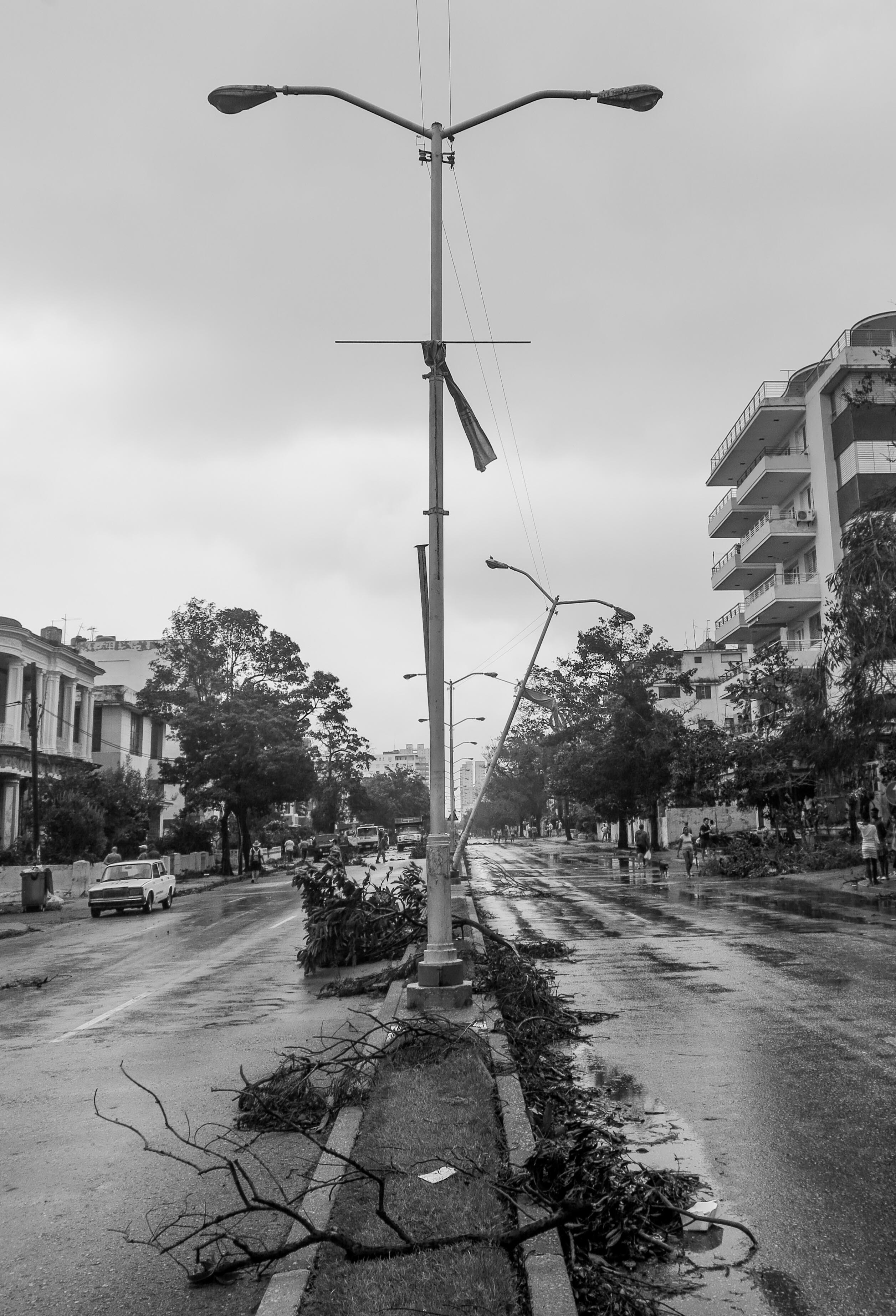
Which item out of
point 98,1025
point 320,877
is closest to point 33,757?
point 320,877

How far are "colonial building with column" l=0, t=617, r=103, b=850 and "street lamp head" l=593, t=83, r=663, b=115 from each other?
36.3 m

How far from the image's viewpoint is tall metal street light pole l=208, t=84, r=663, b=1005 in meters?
10.6

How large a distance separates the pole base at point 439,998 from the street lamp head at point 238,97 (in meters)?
9.14

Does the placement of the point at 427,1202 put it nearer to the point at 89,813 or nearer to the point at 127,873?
the point at 127,873

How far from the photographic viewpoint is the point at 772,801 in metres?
42.9

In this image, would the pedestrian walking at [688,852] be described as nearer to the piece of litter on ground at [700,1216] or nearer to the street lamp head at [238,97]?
the street lamp head at [238,97]

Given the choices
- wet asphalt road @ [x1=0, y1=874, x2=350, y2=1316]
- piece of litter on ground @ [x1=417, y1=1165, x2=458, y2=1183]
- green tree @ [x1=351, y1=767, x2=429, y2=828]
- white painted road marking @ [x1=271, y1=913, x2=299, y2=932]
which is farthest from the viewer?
green tree @ [x1=351, y1=767, x2=429, y2=828]

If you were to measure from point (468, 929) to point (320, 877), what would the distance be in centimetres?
246

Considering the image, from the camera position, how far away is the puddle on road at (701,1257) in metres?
4.41

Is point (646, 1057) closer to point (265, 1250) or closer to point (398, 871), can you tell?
point (265, 1250)

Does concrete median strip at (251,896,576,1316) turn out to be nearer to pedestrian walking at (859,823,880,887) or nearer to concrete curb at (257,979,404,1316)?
concrete curb at (257,979,404,1316)

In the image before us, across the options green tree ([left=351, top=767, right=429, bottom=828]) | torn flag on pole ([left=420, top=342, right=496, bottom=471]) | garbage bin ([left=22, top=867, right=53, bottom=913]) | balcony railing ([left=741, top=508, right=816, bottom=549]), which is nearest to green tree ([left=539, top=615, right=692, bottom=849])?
balcony railing ([left=741, top=508, right=816, bottom=549])

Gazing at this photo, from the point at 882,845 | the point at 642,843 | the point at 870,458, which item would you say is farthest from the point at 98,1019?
the point at 642,843

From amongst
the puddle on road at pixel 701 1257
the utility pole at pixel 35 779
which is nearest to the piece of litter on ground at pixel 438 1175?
the puddle on road at pixel 701 1257
